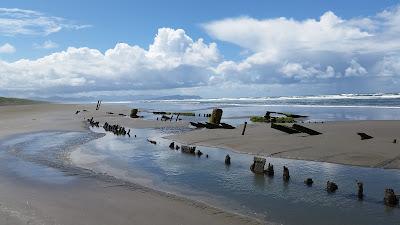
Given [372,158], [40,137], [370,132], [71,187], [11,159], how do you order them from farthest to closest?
[40,137] → [370,132] → [11,159] → [372,158] → [71,187]

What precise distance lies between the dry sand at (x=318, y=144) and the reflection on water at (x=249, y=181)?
1249 millimetres

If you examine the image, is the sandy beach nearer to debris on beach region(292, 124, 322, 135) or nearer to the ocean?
debris on beach region(292, 124, 322, 135)

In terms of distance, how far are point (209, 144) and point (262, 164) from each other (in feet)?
36.4

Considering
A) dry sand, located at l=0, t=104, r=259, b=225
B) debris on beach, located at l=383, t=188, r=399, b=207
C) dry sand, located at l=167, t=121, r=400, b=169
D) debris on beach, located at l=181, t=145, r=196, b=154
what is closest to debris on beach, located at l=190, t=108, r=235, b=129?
dry sand, located at l=167, t=121, r=400, b=169

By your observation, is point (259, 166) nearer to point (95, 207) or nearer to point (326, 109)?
point (95, 207)

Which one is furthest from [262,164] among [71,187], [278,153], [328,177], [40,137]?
[40,137]

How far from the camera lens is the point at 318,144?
2533cm

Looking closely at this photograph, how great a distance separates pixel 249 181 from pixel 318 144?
953 centimetres

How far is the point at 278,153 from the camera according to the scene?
943 inches

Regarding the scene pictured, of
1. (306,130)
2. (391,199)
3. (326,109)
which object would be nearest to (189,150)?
(306,130)

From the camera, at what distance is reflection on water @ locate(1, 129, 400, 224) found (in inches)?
502

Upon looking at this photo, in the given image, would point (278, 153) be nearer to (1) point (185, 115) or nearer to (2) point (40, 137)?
(2) point (40, 137)

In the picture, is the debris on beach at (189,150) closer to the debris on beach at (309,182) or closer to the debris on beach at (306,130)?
the debris on beach at (306,130)

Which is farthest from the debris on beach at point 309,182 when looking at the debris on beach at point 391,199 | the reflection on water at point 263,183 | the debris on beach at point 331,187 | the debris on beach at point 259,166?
the debris on beach at point 391,199
